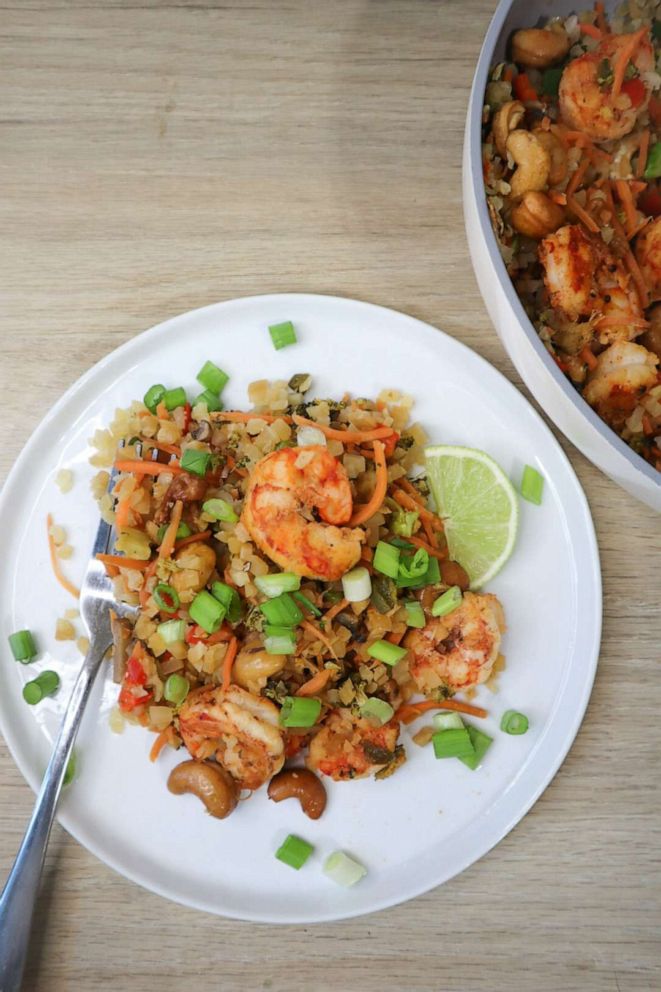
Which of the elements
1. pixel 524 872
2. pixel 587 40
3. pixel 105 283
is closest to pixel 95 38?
pixel 105 283

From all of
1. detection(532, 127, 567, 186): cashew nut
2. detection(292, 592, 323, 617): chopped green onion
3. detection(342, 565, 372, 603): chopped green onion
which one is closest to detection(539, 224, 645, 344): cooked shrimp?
detection(532, 127, 567, 186): cashew nut

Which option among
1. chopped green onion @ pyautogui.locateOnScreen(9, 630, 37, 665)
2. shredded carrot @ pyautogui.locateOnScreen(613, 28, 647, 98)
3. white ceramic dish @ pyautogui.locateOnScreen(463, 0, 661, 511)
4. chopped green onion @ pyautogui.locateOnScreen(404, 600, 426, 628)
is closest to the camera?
white ceramic dish @ pyautogui.locateOnScreen(463, 0, 661, 511)

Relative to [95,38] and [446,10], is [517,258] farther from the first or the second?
[95,38]

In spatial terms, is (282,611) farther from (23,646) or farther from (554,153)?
(554,153)

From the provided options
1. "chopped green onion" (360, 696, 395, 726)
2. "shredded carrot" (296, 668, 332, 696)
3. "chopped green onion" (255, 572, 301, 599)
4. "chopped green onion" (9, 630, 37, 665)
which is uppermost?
"chopped green onion" (255, 572, 301, 599)

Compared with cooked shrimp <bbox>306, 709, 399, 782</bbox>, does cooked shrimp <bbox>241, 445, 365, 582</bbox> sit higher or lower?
higher

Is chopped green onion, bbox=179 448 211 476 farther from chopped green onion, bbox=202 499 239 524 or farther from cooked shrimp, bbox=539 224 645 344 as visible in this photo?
cooked shrimp, bbox=539 224 645 344

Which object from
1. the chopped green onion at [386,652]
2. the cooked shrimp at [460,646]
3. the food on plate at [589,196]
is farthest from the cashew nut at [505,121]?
the chopped green onion at [386,652]

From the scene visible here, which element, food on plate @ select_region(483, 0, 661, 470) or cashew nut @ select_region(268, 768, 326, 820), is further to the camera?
cashew nut @ select_region(268, 768, 326, 820)
